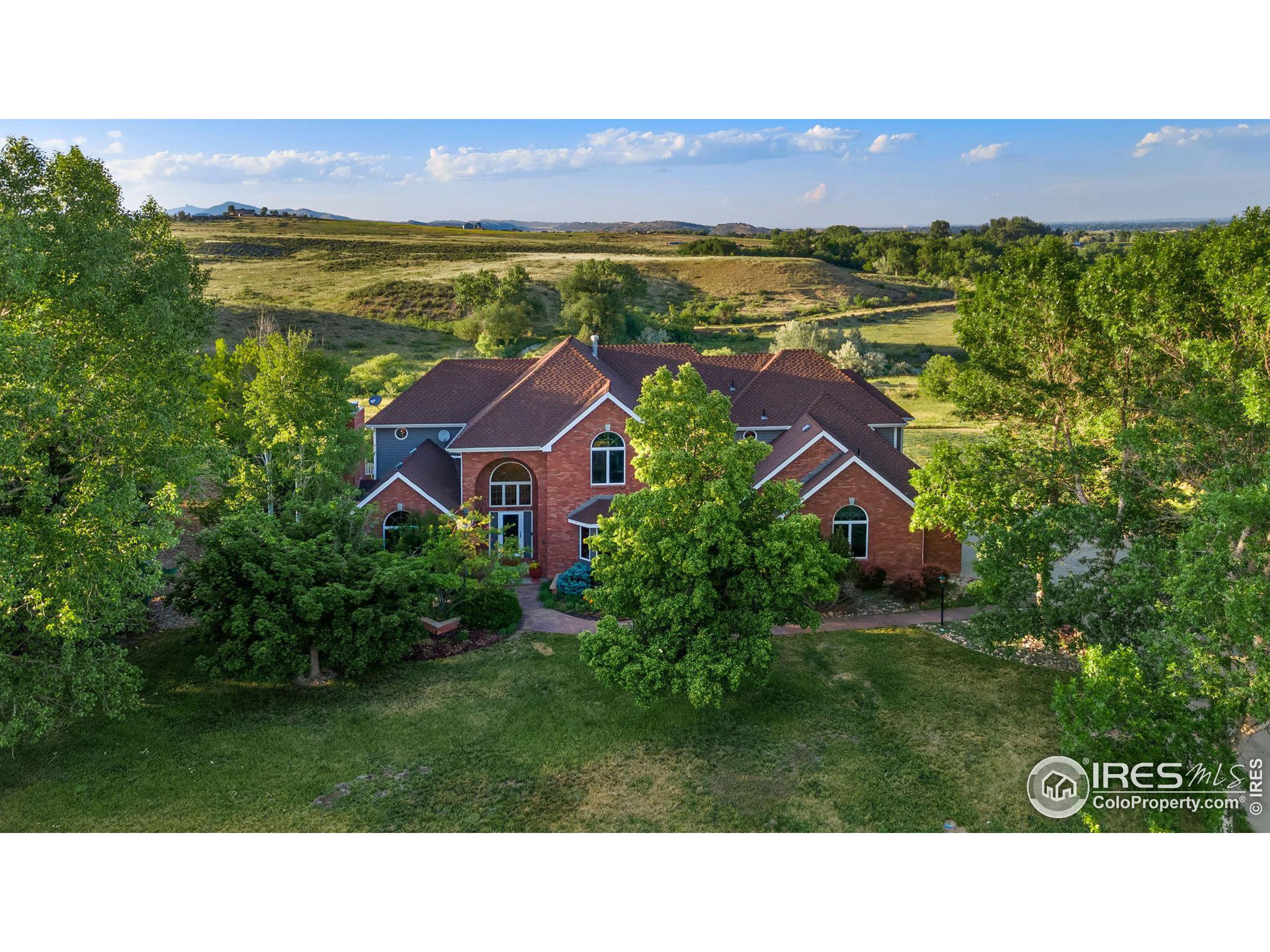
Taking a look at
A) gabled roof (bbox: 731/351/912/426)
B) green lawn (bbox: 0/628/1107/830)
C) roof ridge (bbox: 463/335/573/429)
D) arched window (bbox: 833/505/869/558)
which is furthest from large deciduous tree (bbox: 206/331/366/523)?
arched window (bbox: 833/505/869/558)

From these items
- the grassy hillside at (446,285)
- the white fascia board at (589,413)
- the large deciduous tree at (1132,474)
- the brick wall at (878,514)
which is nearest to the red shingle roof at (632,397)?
the white fascia board at (589,413)

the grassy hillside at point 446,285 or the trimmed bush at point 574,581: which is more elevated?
the grassy hillside at point 446,285

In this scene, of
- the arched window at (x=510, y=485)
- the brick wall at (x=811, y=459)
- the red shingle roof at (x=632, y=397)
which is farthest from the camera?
the arched window at (x=510, y=485)

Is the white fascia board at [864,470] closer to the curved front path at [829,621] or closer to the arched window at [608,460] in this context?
the curved front path at [829,621]

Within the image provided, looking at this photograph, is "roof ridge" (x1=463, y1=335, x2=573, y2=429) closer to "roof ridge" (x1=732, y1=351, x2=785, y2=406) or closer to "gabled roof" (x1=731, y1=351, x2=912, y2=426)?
"gabled roof" (x1=731, y1=351, x2=912, y2=426)

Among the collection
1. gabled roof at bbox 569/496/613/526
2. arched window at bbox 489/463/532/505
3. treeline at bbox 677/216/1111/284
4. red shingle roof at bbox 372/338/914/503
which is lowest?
gabled roof at bbox 569/496/613/526

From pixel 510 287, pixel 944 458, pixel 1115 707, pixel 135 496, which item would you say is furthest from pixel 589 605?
pixel 510 287

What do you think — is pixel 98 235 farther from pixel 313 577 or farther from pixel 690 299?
pixel 690 299

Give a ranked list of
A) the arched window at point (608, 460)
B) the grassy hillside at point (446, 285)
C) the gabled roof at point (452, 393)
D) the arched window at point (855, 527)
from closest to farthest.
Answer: the arched window at point (855, 527), the arched window at point (608, 460), the gabled roof at point (452, 393), the grassy hillside at point (446, 285)
